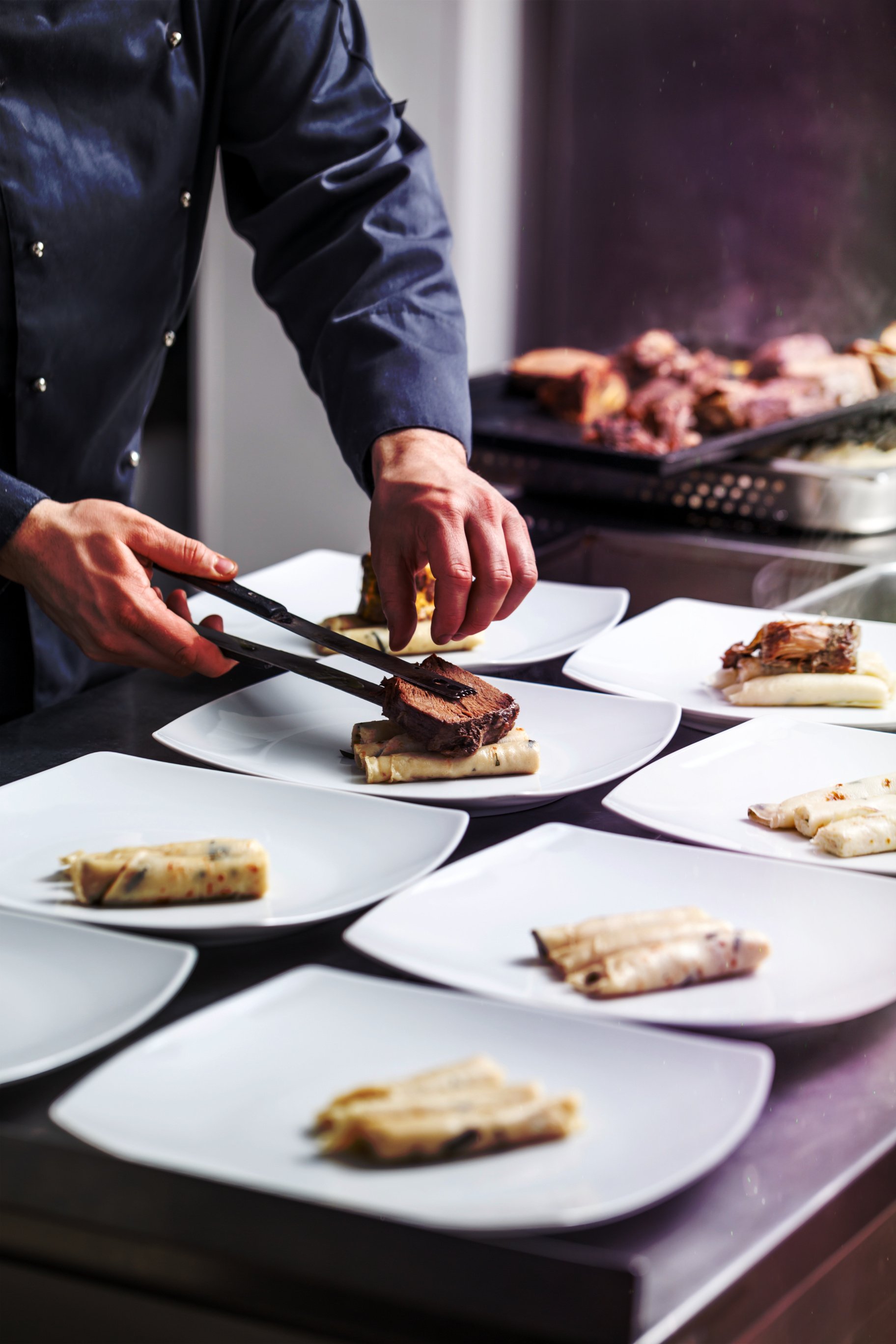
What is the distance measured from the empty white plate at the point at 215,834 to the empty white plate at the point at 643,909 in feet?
0.15

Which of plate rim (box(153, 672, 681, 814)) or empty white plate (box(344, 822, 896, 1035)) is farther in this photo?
plate rim (box(153, 672, 681, 814))

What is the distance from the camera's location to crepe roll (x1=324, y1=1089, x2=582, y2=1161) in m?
0.63

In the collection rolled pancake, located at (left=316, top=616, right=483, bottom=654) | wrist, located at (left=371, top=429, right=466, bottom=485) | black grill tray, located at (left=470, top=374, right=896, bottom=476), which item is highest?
wrist, located at (left=371, top=429, right=466, bottom=485)

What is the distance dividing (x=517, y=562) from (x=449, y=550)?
0.07 m

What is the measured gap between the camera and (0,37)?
4.73 ft

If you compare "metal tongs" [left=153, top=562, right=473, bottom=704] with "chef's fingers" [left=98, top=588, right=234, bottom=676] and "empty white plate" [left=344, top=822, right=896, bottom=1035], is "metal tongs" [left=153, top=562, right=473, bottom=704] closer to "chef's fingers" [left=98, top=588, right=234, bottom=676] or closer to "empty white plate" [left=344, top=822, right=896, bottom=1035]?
"chef's fingers" [left=98, top=588, right=234, bottom=676]

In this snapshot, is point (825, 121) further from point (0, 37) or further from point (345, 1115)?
point (345, 1115)

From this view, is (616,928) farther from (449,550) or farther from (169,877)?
(449,550)

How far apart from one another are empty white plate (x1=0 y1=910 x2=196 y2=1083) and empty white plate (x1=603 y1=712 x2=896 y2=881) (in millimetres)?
392

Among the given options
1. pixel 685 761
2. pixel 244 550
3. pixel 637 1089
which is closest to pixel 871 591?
pixel 685 761

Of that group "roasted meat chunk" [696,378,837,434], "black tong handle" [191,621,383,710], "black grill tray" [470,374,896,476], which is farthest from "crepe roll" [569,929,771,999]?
"roasted meat chunk" [696,378,837,434]

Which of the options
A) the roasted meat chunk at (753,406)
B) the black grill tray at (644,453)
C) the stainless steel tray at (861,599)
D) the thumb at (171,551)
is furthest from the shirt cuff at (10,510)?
the roasted meat chunk at (753,406)

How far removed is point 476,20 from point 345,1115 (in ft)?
10.1

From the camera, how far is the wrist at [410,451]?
141 cm
